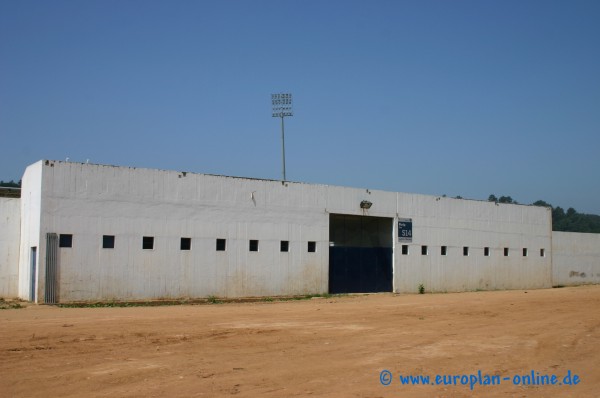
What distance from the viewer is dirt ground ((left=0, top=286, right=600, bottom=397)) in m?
9.77

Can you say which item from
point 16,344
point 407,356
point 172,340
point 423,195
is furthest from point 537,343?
point 423,195

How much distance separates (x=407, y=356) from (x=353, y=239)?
21.6 metres

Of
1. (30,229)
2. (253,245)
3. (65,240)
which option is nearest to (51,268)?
(65,240)

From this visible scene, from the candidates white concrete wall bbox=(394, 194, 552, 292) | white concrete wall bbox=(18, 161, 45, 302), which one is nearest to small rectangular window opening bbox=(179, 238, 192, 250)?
white concrete wall bbox=(18, 161, 45, 302)

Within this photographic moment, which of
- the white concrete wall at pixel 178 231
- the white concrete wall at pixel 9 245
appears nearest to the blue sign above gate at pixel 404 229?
the white concrete wall at pixel 178 231

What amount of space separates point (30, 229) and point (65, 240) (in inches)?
74.0

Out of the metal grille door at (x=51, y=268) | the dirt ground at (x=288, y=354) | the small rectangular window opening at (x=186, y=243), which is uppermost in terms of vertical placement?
the small rectangular window opening at (x=186, y=243)

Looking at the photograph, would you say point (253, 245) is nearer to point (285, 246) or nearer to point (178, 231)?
point (285, 246)

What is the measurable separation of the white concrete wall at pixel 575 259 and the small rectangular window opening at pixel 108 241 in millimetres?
31445

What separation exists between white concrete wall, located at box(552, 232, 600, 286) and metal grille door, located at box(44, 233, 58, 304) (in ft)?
110

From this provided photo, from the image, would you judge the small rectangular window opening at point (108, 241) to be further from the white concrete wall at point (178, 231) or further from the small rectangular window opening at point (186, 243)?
the small rectangular window opening at point (186, 243)

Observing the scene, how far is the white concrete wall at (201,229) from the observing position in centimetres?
2423

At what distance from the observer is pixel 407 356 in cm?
1247

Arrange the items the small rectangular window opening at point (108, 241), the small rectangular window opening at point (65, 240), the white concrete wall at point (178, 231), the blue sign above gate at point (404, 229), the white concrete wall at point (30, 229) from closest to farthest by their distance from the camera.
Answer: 1. the white concrete wall at point (30, 229)
2. the small rectangular window opening at point (65, 240)
3. the white concrete wall at point (178, 231)
4. the small rectangular window opening at point (108, 241)
5. the blue sign above gate at point (404, 229)
